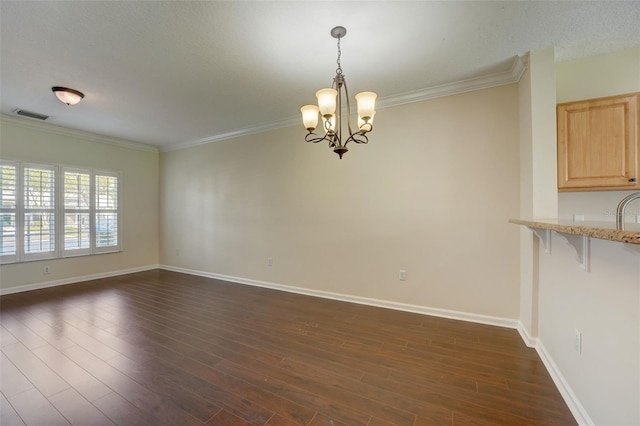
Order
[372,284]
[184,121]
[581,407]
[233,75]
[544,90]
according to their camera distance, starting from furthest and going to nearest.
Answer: [184,121]
[372,284]
[233,75]
[544,90]
[581,407]

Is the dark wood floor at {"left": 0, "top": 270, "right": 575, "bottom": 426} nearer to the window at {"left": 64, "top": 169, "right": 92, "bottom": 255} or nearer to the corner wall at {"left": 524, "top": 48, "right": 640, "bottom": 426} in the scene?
the corner wall at {"left": 524, "top": 48, "right": 640, "bottom": 426}

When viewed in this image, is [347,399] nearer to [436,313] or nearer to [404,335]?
[404,335]

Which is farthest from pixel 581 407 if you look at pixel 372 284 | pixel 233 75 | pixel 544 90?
pixel 233 75

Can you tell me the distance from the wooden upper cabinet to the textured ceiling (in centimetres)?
57

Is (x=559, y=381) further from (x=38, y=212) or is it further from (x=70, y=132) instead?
(x=70, y=132)

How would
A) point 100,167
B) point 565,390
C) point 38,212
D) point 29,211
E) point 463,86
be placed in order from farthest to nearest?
point 100,167 < point 38,212 < point 29,211 < point 463,86 < point 565,390

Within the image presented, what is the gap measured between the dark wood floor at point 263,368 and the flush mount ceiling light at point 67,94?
265 centimetres

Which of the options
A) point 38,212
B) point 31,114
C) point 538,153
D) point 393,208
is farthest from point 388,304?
point 31,114

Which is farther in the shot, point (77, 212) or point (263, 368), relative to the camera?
point (77, 212)

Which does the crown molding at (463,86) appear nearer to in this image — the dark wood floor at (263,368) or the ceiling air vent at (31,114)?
the dark wood floor at (263,368)

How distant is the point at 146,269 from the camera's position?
592 cm

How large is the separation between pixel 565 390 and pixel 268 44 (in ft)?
11.4

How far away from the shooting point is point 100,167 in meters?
5.18

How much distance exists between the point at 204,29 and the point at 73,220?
186 inches
